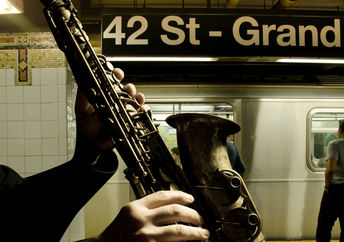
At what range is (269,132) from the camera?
4.91 m

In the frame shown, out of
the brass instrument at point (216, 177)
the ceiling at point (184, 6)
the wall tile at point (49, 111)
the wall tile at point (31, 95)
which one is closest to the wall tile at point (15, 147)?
the wall tile at point (49, 111)

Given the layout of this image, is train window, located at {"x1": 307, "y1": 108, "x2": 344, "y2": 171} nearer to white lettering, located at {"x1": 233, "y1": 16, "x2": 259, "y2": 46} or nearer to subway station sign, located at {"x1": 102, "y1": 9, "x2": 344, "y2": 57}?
subway station sign, located at {"x1": 102, "y1": 9, "x2": 344, "y2": 57}

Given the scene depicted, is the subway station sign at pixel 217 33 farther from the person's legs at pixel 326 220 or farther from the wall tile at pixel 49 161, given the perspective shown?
the person's legs at pixel 326 220

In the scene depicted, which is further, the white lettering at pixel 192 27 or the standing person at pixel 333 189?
the standing person at pixel 333 189

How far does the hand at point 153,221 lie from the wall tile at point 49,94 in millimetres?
3482

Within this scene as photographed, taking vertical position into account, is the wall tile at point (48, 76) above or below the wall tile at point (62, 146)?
above

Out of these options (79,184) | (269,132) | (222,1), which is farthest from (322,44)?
(79,184)

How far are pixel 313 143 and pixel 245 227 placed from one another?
4676 millimetres

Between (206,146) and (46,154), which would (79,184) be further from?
(46,154)

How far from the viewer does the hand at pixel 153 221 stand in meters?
0.71

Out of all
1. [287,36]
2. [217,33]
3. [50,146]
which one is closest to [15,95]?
[50,146]

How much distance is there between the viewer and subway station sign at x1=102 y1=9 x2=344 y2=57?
3160 mm

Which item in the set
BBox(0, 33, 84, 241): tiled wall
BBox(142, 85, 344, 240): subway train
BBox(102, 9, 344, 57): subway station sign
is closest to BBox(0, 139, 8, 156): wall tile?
BBox(0, 33, 84, 241): tiled wall

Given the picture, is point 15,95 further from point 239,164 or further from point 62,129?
point 239,164
